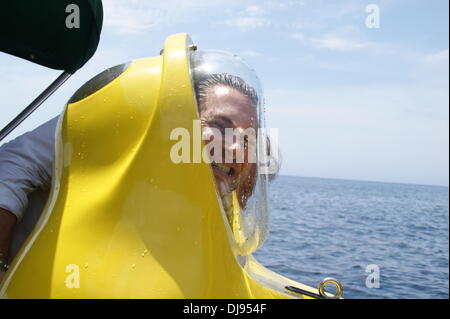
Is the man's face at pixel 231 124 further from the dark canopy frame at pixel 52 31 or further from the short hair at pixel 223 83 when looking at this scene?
the dark canopy frame at pixel 52 31

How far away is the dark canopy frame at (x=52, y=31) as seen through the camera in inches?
60.5

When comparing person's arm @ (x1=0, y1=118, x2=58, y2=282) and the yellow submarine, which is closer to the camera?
the yellow submarine

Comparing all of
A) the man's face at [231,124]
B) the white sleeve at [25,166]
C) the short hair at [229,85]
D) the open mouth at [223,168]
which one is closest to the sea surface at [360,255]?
the short hair at [229,85]

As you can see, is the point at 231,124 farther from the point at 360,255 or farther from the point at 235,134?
the point at 360,255

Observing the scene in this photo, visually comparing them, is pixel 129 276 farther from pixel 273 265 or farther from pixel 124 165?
pixel 273 265

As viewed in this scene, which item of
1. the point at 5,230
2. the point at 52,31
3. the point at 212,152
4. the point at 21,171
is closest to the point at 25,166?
the point at 21,171

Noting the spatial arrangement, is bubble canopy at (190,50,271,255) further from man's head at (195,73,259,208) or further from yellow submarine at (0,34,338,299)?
yellow submarine at (0,34,338,299)

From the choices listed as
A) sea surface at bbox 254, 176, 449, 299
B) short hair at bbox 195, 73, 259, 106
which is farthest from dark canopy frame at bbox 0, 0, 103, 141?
sea surface at bbox 254, 176, 449, 299

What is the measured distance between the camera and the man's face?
Result: 61.3 inches

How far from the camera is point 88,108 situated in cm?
149

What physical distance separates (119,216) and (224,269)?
1.05 ft

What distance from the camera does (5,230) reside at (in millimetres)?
1576

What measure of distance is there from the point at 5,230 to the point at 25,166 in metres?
0.21
